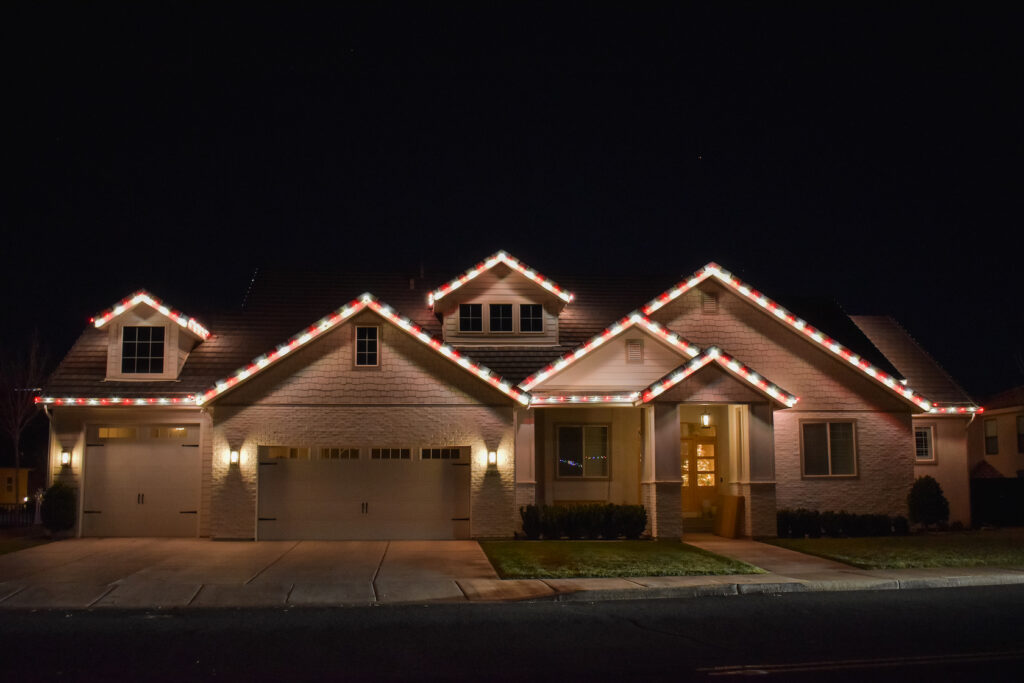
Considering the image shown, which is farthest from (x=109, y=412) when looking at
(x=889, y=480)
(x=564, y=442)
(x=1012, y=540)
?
(x=1012, y=540)

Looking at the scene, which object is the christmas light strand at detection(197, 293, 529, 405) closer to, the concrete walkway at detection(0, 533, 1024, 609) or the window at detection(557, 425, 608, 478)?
the window at detection(557, 425, 608, 478)

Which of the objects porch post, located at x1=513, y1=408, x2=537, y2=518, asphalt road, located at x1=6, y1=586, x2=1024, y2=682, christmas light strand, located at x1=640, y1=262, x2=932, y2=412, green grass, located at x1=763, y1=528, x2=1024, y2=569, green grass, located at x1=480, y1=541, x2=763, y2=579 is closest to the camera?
asphalt road, located at x1=6, y1=586, x2=1024, y2=682

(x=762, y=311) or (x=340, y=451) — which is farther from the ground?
(x=762, y=311)

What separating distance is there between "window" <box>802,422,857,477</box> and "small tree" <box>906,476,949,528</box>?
148 cm

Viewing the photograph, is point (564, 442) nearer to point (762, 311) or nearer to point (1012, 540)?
point (762, 311)

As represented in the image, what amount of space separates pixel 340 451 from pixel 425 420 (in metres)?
2.02

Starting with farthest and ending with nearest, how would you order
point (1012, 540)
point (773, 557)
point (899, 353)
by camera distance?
point (899, 353), point (1012, 540), point (773, 557)

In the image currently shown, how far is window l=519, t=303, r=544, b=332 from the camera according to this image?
2462cm

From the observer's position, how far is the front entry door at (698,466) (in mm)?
24703

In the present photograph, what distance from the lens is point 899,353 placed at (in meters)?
28.0

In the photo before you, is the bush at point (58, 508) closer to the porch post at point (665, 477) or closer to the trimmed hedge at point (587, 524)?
the trimmed hedge at point (587, 524)

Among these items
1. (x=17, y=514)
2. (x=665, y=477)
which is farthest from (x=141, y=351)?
(x=665, y=477)

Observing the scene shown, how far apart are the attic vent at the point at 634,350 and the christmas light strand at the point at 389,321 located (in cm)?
283

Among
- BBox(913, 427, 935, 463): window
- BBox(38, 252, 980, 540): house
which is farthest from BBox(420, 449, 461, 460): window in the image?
BBox(913, 427, 935, 463): window
